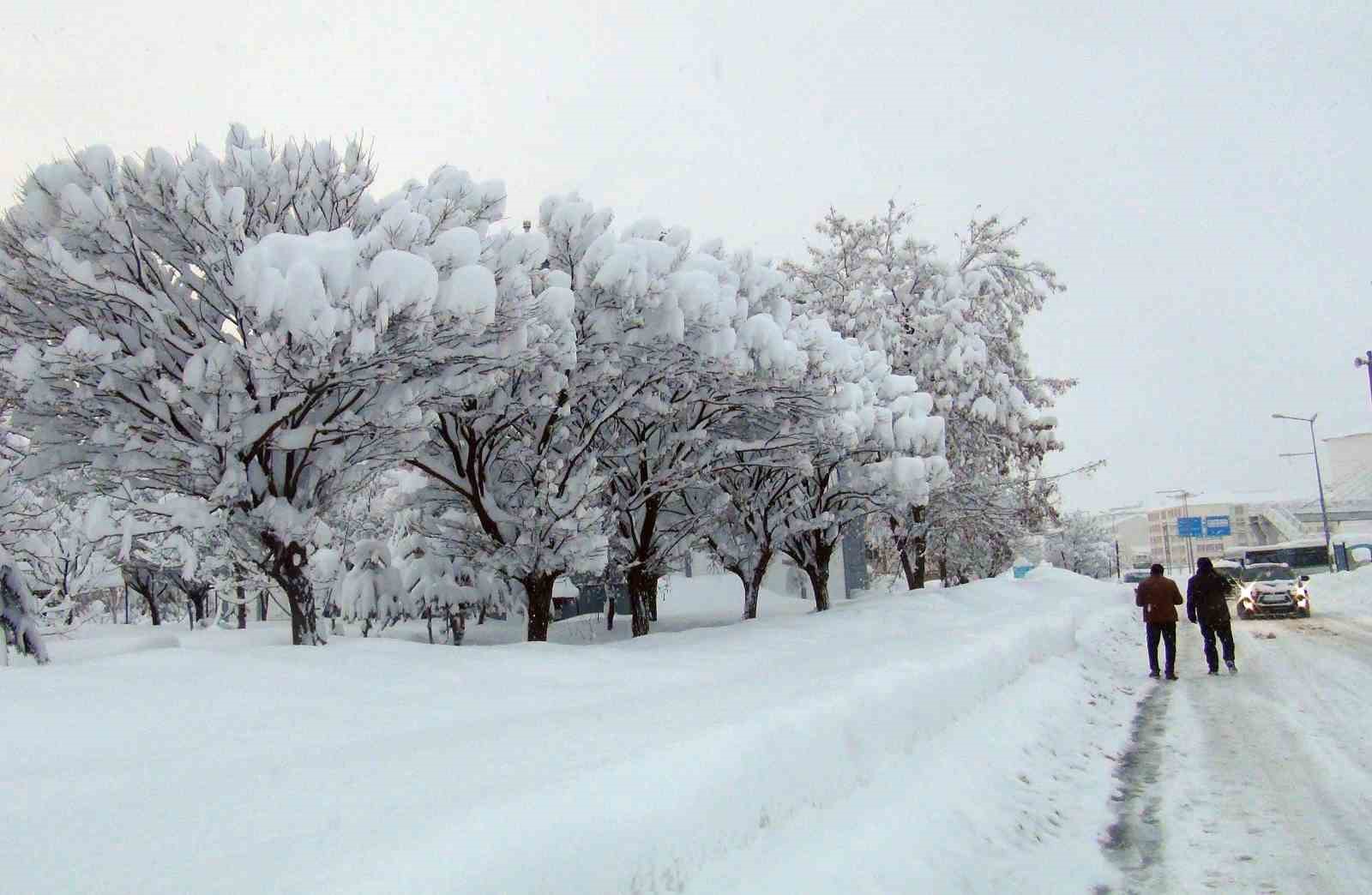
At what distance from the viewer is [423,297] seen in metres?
8.50

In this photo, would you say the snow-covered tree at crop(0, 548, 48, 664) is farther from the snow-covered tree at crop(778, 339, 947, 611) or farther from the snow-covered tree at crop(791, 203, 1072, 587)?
the snow-covered tree at crop(791, 203, 1072, 587)

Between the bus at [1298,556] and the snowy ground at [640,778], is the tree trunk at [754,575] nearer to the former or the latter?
the snowy ground at [640,778]

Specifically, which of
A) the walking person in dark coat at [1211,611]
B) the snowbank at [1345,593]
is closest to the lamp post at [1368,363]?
the snowbank at [1345,593]

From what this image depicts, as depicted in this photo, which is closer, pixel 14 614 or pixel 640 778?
pixel 640 778

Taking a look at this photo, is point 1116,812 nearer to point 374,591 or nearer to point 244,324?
point 244,324

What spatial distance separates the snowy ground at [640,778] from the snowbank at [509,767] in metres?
0.02

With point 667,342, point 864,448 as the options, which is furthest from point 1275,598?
point 667,342

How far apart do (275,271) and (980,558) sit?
31.7 meters

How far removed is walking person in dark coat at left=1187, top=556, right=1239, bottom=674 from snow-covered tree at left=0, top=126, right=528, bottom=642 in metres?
9.78

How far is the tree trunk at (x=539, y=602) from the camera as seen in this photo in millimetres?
14172

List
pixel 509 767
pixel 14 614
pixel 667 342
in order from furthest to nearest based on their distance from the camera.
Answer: pixel 667 342 < pixel 14 614 < pixel 509 767

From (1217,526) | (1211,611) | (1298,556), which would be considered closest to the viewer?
(1211,611)

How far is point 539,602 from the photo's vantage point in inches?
565

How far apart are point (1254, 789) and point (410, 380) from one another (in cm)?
856
